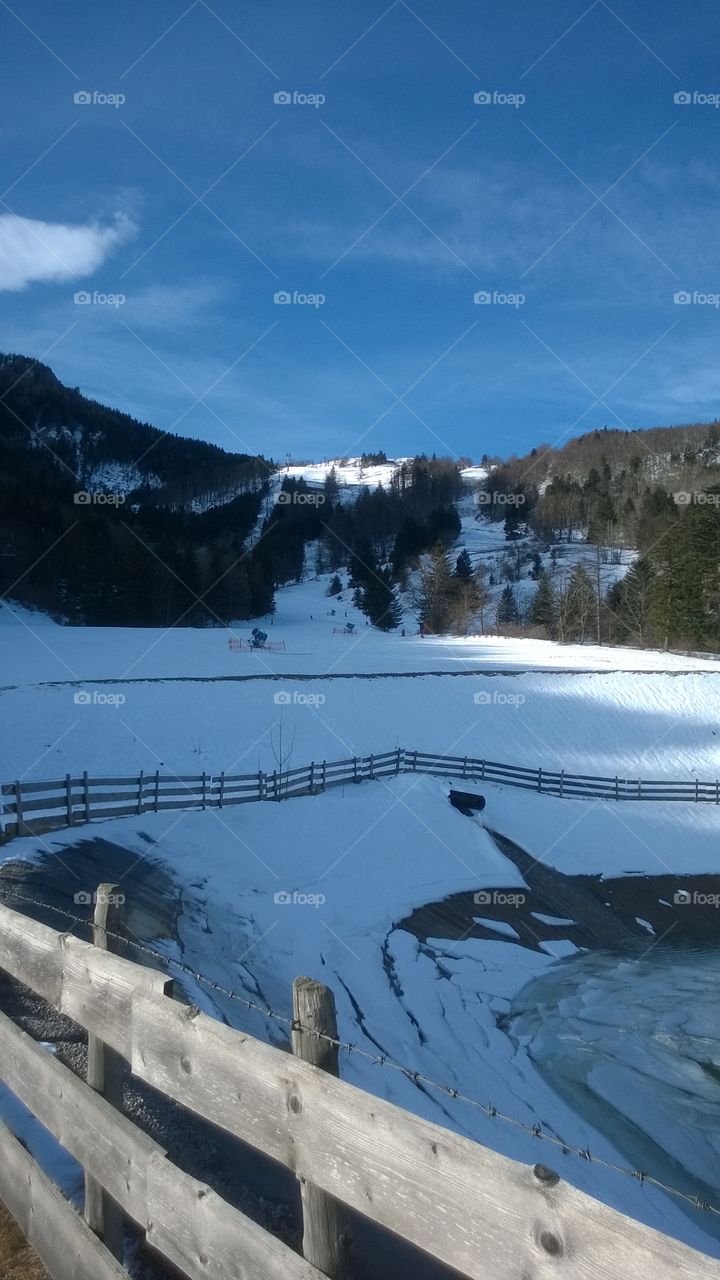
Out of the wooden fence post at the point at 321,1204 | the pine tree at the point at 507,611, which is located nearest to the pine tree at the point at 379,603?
the pine tree at the point at 507,611

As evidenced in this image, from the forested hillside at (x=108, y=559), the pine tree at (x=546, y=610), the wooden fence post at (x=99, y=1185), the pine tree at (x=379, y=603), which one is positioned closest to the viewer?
the wooden fence post at (x=99, y=1185)

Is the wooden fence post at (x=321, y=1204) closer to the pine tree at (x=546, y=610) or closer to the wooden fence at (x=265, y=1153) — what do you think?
the wooden fence at (x=265, y=1153)

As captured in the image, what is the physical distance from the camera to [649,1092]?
11.1 m

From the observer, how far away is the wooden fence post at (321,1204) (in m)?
2.50

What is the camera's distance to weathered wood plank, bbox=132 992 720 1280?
178 cm

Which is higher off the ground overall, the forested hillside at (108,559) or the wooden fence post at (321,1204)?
the forested hillside at (108,559)

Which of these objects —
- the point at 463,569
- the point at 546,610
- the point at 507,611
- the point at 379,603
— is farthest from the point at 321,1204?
the point at 463,569

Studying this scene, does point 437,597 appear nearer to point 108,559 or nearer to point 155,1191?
point 108,559

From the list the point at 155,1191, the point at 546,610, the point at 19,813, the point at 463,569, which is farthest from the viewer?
Answer: the point at 463,569

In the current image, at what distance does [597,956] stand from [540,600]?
215 feet

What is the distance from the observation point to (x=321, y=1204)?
98.7 inches

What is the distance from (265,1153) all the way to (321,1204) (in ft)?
1.46

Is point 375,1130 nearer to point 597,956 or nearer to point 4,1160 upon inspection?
point 4,1160

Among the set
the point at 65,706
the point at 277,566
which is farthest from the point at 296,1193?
the point at 277,566
